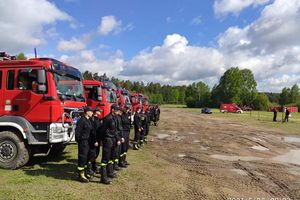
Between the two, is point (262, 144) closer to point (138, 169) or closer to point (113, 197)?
point (138, 169)

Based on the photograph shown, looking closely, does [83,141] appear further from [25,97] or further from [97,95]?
[97,95]

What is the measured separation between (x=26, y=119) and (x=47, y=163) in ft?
5.78

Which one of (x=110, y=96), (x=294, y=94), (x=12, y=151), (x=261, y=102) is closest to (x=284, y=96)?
(x=294, y=94)

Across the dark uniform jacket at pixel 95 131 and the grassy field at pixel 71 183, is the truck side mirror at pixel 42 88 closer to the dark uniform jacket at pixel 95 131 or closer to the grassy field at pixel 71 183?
the dark uniform jacket at pixel 95 131

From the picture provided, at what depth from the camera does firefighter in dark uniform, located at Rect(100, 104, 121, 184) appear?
7959mm

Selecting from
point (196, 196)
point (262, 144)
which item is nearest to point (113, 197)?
point (196, 196)

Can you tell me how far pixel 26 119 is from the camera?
28.9 feet

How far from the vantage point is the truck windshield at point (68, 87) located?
356 inches

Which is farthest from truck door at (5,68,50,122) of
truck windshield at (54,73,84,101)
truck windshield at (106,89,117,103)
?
truck windshield at (106,89,117,103)

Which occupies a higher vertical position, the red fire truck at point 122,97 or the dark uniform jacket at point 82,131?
the red fire truck at point 122,97

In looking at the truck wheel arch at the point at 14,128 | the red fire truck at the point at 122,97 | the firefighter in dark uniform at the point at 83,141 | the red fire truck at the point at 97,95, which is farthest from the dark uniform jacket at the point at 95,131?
the red fire truck at the point at 122,97

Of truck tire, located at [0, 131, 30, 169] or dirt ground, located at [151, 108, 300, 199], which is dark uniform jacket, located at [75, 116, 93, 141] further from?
dirt ground, located at [151, 108, 300, 199]

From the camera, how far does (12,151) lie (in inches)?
346

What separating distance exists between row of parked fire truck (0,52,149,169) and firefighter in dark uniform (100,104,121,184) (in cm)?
137
